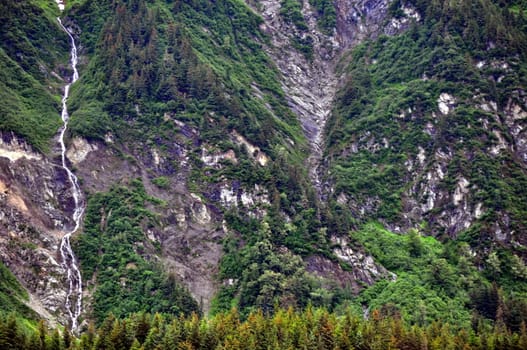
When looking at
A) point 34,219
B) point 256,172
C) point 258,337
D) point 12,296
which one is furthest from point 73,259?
point 258,337

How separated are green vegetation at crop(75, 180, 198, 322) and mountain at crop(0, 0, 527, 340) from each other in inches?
13.7

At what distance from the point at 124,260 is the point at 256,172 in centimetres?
3676

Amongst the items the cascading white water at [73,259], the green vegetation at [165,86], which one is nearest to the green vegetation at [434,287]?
the green vegetation at [165,86]

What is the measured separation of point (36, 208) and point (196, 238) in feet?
102

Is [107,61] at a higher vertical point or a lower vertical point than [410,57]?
lower

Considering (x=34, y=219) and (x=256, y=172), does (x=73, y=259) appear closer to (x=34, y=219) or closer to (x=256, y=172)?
(x=34, y=219)

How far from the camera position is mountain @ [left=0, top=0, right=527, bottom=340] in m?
123

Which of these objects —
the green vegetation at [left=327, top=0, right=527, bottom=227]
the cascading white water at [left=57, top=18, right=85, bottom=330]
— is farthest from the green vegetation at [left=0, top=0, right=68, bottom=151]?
the green vegetation at [left=327, top=0, right=527, bottom=227]

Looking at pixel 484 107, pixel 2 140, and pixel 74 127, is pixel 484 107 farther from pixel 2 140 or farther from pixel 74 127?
pixel 2 140

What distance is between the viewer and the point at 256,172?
148500 mm

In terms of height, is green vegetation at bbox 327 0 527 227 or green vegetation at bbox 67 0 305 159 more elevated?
green vegetation at bbox 327 0 527 227

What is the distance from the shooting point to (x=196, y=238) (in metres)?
136

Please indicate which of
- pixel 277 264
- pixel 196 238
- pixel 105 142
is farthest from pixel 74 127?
pixel 277 264

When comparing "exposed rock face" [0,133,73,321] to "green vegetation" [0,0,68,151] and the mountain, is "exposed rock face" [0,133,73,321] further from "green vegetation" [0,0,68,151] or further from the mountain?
"green vegetation" [0,0,68,151]
